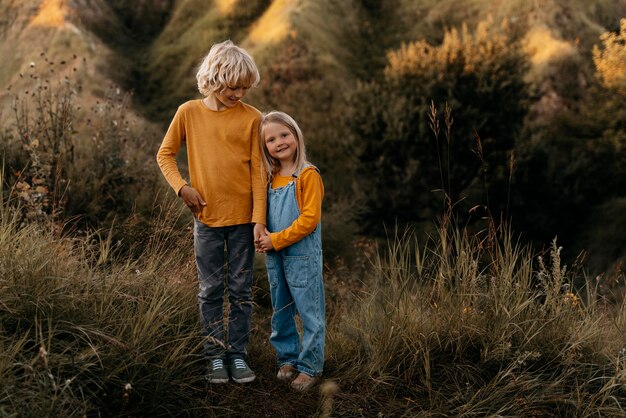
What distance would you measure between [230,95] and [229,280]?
1.09m

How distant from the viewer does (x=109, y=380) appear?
9.16ft

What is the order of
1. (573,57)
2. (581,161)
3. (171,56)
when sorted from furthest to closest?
1. (171,56)
2. (573,57)
3. (581,161)

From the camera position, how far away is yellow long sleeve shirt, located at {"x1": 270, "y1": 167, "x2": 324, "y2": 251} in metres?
3.40

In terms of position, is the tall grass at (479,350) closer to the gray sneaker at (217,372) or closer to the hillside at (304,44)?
the gray sneaker at (217,372)

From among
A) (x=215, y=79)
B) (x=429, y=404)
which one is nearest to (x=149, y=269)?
(x=215, y=79)

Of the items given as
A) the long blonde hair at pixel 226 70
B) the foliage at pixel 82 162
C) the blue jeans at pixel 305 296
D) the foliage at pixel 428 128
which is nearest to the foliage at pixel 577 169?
the foliage at pixel 428 128

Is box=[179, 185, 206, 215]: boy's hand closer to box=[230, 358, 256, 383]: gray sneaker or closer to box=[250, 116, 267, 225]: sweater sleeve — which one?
box=[250, 116, 267, 225]: sweater sleeve

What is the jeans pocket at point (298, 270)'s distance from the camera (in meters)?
3.50

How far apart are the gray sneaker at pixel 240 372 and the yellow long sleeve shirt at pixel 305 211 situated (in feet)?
2.36

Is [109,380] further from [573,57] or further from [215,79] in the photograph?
[573,57]

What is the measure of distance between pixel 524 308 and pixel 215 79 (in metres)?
2.26

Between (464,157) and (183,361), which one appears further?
(464,157)

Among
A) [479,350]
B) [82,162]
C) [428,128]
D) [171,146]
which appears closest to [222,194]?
[171,146]

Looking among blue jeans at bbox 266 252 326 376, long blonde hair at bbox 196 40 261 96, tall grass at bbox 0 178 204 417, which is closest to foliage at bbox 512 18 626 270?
blue jeans at bbox 266 252 326 376
